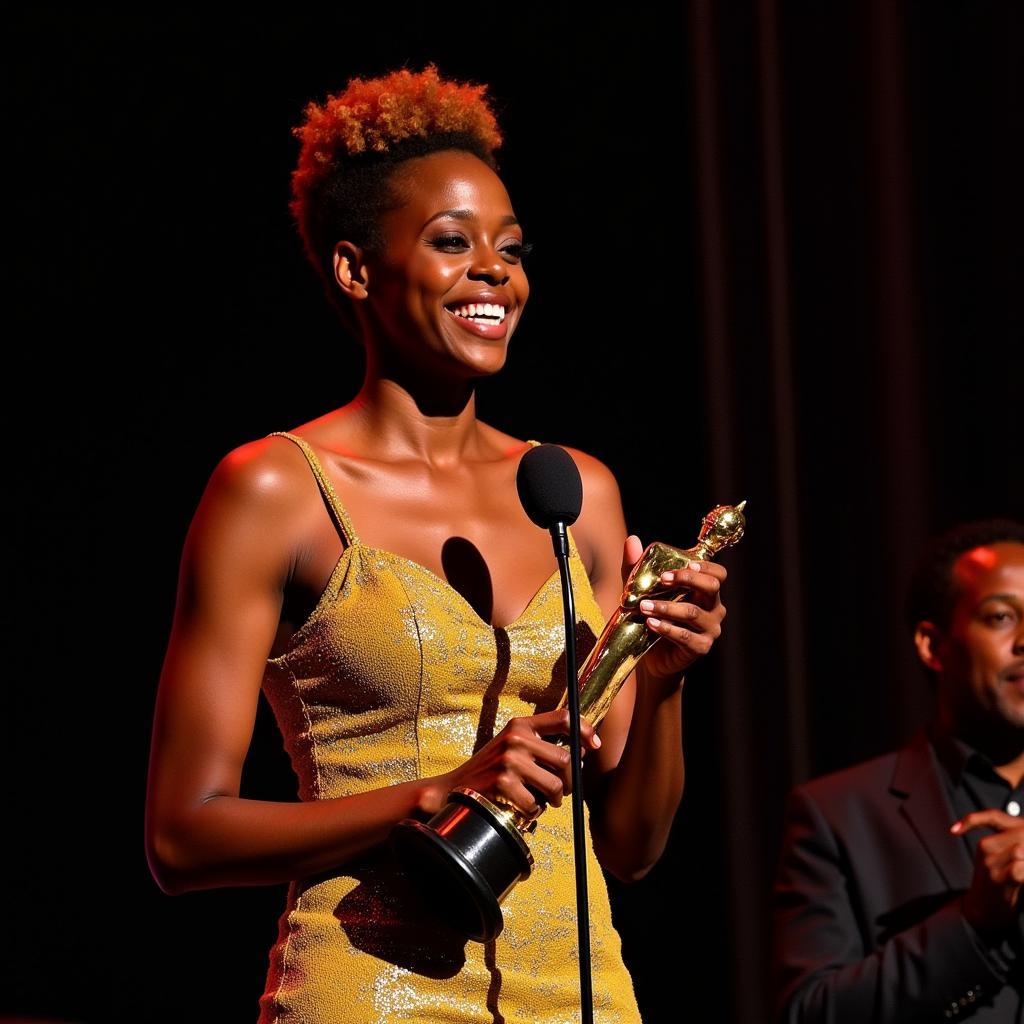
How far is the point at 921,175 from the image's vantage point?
3.27 m

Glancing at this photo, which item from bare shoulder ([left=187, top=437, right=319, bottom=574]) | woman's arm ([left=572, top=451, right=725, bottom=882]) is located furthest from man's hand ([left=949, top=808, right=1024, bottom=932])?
bare shoulder ([left=187, top=437, right=319, bottom=574])

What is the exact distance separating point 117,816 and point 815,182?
1.94 meters

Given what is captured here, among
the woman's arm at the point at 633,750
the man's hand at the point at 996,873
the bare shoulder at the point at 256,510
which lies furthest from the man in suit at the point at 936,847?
the bare shoulder at the point at 256,510

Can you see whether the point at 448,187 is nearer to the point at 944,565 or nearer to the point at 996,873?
the point at 996,873

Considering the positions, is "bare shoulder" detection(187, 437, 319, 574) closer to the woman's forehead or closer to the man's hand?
the woman's forehead

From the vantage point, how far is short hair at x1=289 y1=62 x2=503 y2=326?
1.79 meters

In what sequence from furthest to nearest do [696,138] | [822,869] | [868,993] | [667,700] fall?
[696,138]
[822,869]
[868,993]
[667,700]

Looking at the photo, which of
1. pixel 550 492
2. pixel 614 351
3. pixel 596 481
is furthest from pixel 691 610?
pixel 614 351

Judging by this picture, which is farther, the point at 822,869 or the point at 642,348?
the point at 642,348

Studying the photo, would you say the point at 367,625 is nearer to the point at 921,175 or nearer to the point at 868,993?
the point at 868,993

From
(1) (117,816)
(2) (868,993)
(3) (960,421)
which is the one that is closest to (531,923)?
(2) (868,993)

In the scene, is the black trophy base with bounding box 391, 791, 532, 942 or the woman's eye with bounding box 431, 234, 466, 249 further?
the woman's eye with bounding box 431, 234, 466, 249

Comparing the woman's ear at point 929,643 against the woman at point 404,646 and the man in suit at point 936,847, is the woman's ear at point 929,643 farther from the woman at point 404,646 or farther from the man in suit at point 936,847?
the woman at point 404,646

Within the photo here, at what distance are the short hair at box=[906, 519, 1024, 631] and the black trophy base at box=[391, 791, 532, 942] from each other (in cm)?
180
